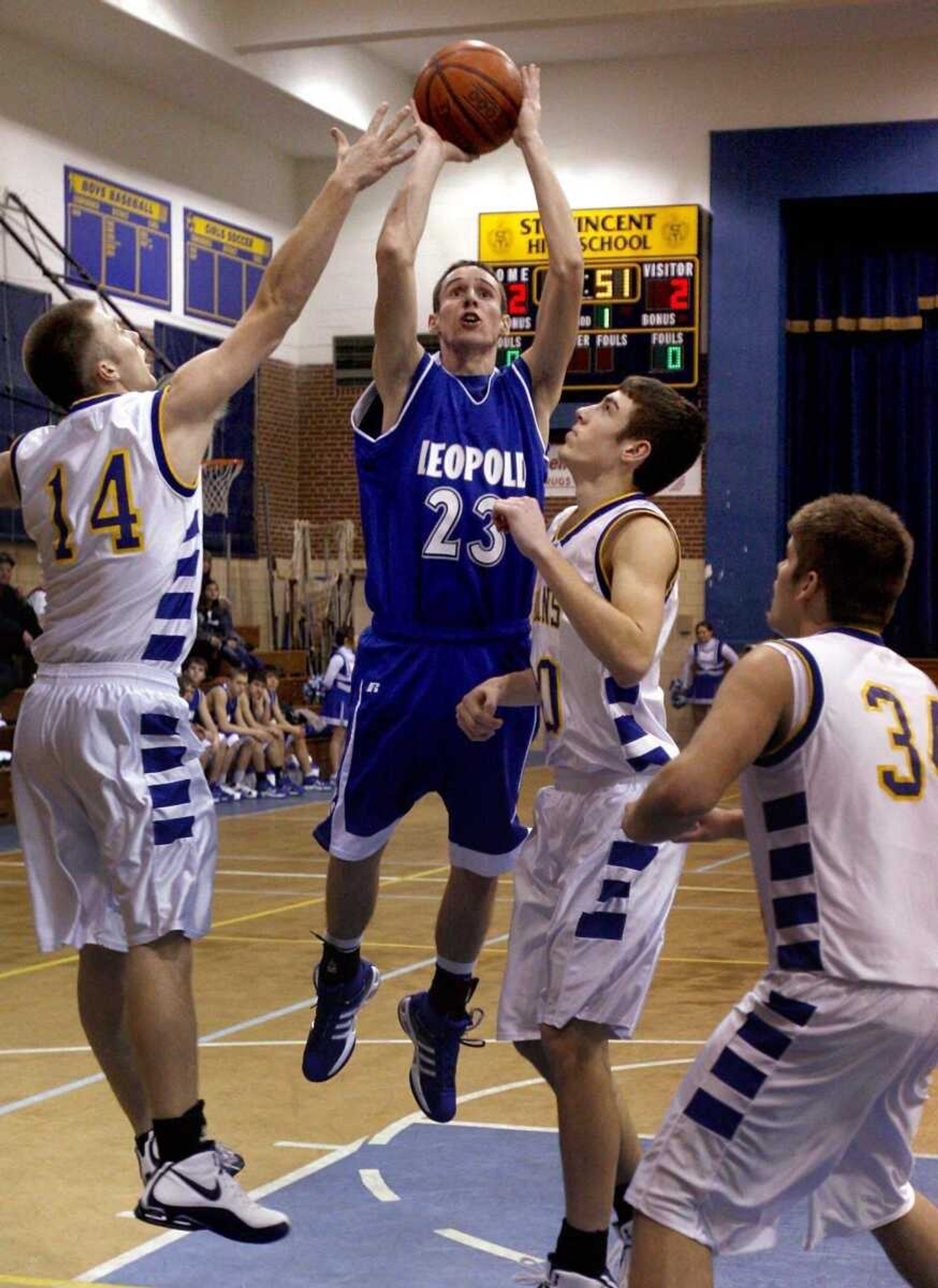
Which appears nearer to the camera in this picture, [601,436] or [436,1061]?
[601,436]

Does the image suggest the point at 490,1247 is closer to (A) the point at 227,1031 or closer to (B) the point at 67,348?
(B) the point at 67,348

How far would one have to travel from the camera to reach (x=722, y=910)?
973cm

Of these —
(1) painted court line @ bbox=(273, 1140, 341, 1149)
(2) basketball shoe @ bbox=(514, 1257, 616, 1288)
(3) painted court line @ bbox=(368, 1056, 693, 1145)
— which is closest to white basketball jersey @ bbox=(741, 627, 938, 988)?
(2) basketball shoe @ bbox=(514, 1257, 616, 1288)

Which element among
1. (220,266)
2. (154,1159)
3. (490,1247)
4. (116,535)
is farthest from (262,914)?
(220,266)

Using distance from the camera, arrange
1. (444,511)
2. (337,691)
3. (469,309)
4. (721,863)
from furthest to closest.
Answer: (337,691) < (721,863) < (469,309) < (444,511)

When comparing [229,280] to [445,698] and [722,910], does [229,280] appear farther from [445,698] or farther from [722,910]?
[445,698]

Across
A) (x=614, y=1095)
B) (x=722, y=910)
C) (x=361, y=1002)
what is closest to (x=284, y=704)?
(x=722, y=910)

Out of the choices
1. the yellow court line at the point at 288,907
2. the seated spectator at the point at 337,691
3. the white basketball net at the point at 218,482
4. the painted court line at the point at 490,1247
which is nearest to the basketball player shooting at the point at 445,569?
the painted court line at the point at 490,1247

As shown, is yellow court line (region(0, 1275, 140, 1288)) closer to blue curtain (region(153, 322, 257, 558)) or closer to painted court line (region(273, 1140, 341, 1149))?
painted court line (region(273, 1140, 341, 1149))

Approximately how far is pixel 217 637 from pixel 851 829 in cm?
1336

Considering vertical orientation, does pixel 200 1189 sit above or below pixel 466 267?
below

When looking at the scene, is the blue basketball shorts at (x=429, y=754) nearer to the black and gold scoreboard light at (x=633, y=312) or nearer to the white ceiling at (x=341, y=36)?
the white ceiling at (x=341, y=36)

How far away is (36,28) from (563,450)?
14.5 m

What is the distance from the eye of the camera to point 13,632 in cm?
1312
